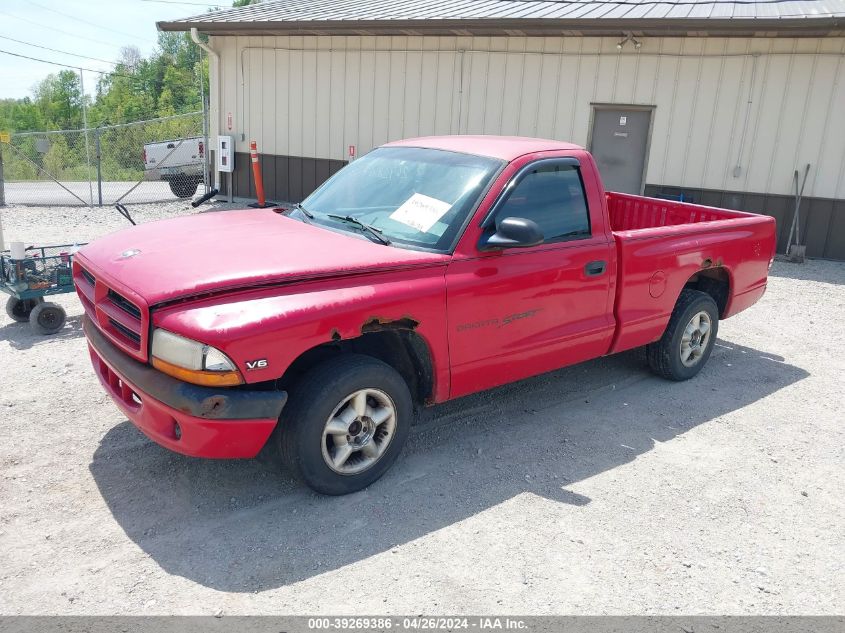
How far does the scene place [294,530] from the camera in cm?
350

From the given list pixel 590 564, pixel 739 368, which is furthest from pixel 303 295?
pixel 739 368

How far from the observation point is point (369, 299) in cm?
359

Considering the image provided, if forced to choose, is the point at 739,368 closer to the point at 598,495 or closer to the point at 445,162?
the point at 598,495

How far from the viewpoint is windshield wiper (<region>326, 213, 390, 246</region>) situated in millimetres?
4105

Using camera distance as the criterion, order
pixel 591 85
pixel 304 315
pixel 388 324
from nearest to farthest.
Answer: pixel 304 315 < pixel 388 324 < pixel 591 85

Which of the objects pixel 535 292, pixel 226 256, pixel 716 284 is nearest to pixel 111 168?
pixel 716 284

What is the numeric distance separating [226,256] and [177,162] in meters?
14.0

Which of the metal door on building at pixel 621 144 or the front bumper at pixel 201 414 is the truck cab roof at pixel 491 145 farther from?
the metal door on building at pixel 621 144

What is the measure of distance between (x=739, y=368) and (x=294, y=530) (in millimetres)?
4446

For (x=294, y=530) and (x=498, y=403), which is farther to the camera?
(x=498, y=403)

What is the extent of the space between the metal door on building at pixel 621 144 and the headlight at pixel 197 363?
10.1 meters

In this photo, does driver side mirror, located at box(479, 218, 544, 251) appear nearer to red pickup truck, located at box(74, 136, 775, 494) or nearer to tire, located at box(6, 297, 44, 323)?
red pickup truck, located at box(74, 136, 775, 494)

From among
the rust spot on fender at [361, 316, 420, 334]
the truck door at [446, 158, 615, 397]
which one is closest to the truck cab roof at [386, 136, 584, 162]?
the truck door at [446, 158, 615, 397]

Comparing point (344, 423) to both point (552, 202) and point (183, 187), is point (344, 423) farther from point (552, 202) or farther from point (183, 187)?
point (183, 187)
